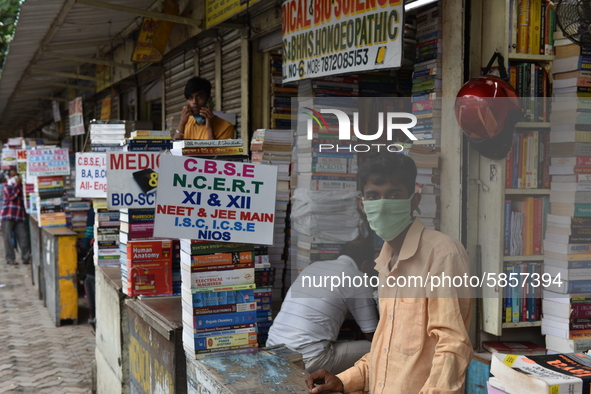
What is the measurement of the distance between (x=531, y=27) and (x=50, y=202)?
7677 mm

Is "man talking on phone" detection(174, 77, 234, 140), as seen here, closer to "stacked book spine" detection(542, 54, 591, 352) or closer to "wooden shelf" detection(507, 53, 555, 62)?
"wooden shelf" detection(507, 53, 555, 62)

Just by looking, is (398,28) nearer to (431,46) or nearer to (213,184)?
(431,46)

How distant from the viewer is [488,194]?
3.73m

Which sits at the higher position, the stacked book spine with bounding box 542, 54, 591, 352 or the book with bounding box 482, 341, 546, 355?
the stacked book spine with bounding box 542, 54, 591, 352

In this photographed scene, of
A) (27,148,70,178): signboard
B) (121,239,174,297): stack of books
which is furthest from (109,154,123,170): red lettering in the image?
(27,148,70,178): signboard

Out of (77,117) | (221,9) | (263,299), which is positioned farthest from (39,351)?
(77,117)

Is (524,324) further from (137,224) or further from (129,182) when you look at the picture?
(129,182)

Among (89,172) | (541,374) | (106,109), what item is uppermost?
(106,109)

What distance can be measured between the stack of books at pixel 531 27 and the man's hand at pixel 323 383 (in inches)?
87.7

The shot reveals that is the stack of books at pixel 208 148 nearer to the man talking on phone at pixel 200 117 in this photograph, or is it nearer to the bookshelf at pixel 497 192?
the bookshelf at pixel 497 192

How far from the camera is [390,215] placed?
2.27m

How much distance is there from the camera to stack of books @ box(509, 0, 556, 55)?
360cm

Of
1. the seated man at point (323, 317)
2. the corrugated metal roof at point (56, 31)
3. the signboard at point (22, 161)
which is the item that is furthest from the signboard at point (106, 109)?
the seated man at point (323, 317)

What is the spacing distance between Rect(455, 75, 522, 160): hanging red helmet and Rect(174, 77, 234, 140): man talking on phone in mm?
2776
